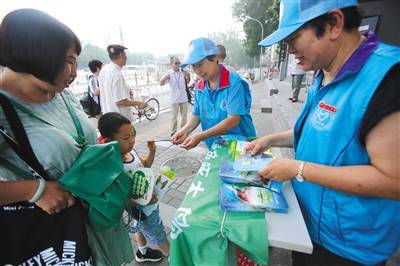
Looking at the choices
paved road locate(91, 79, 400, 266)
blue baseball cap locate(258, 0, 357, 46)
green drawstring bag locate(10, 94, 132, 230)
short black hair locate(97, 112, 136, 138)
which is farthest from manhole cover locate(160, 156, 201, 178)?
blue baseball cap locate(258, 0, 357, 46)

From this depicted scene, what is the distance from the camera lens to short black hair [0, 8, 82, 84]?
0.95 meters

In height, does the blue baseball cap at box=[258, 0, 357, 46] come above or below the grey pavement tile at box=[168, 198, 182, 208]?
above

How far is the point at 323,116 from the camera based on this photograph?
96 centimetres

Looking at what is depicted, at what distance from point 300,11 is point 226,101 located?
1.11 metres

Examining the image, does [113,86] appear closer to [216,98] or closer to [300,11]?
[216,98]

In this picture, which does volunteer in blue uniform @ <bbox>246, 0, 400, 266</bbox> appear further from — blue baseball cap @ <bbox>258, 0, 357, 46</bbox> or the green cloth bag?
the green cloth bag

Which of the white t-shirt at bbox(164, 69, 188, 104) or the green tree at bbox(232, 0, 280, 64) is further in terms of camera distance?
the green tree at bbox(232, 0, 280, 64)

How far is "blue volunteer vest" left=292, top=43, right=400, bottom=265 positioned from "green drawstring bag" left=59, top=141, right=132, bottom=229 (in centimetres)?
98

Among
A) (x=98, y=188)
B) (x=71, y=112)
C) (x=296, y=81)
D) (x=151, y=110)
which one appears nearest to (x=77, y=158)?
(x=98, y=188)

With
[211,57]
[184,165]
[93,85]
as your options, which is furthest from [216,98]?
[93,85]

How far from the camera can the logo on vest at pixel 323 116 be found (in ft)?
3.03

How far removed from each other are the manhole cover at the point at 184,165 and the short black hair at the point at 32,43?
2934 mm

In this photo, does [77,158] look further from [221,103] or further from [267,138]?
[221,103]

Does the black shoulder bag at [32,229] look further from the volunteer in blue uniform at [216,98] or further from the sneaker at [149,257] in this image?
the sneaker at [149,257]
